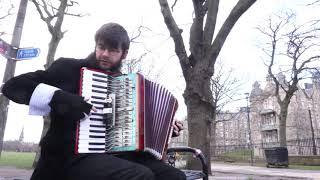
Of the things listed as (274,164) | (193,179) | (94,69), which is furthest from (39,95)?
(274,164)

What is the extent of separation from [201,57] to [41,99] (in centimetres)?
554

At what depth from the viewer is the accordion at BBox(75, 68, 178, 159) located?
257 centimetres

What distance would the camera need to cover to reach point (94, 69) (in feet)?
8.92

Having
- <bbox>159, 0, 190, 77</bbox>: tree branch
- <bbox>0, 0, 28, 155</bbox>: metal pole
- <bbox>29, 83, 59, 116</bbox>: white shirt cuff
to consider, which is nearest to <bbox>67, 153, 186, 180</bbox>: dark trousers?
<bbox>29, 83, 59, 116</bbox>: white shirt cuff

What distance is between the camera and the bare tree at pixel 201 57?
24.7 feet

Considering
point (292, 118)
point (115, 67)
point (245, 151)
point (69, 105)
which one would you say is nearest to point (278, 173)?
point (115, 67)

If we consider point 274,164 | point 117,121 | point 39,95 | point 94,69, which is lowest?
point 274,164

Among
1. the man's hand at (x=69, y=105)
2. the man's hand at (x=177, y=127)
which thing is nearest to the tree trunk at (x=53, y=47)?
the man's hand at (x=177, y=127)

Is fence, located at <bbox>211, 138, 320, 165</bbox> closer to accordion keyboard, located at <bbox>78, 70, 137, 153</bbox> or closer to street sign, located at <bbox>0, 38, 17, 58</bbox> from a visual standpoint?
street sign, located at <bbox>0, 38, 17, 58</bbox>

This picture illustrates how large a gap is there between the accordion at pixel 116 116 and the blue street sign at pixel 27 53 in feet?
11.7

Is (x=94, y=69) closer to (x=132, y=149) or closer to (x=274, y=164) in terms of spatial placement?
(x=132, y=149)

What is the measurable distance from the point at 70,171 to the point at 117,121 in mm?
463

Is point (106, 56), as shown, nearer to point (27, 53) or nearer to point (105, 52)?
point (105, 52)

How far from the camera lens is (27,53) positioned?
19.9 ft
